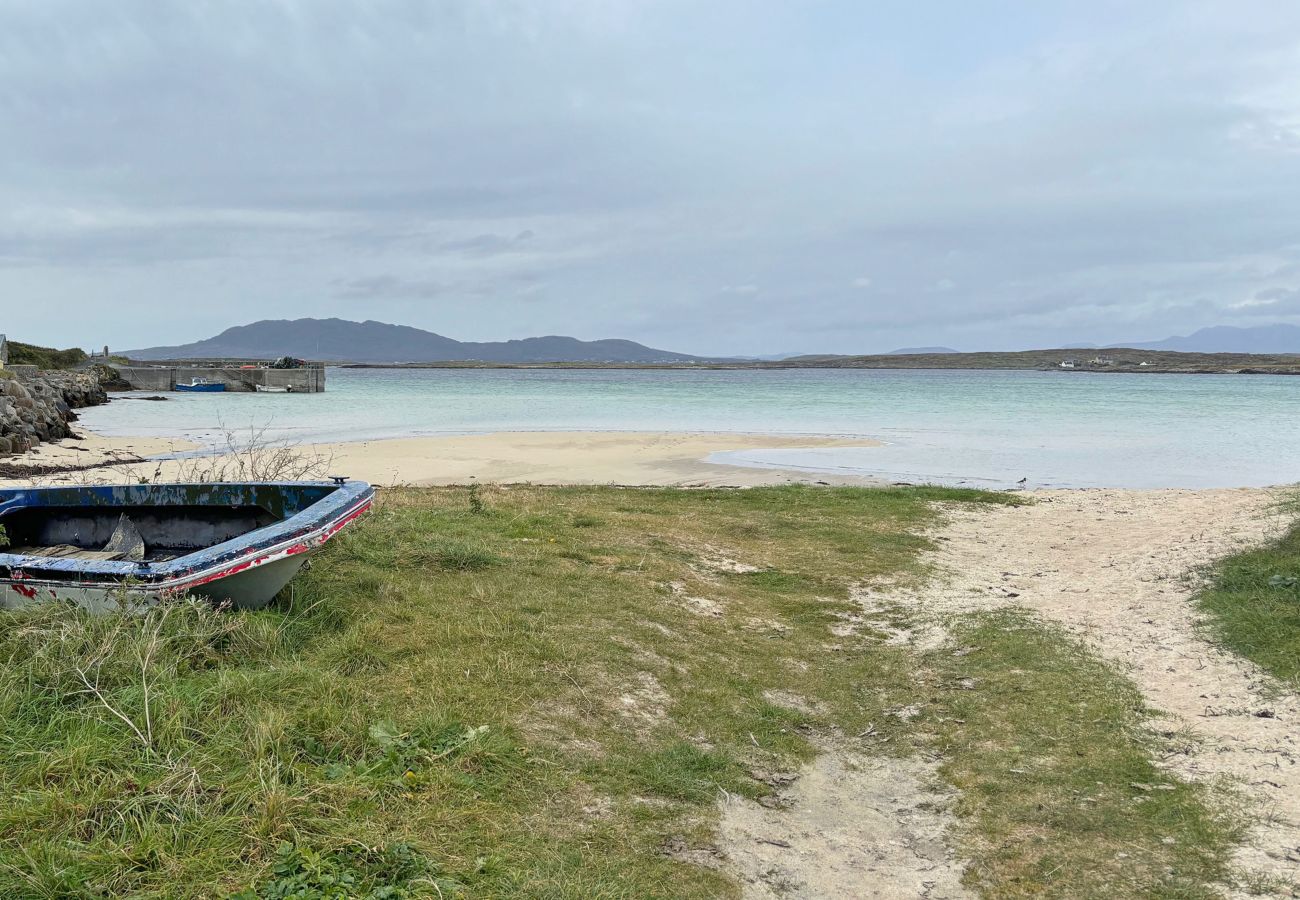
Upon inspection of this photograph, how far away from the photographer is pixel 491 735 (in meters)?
5.08

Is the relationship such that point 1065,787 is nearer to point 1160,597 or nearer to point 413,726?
point 413,726

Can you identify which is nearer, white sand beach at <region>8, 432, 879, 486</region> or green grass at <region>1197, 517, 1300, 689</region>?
green grass at <region>1197, 517, 1300, 689</region>

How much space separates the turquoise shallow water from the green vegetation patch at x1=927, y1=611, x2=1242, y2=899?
45.3 ft

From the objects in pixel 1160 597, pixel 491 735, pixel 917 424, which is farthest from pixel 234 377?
pixel 491 735

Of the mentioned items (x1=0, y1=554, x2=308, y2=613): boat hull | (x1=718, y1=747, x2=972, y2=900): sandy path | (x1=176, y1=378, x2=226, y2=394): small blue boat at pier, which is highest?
(x1=176, y1=378, x2=226, y2=394): small blue boat at pier

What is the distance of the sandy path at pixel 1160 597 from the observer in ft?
17.6

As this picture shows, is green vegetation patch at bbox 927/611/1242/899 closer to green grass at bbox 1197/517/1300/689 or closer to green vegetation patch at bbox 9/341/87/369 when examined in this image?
green grass at bbox 1197/517/1300/689

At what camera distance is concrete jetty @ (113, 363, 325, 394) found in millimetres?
67438

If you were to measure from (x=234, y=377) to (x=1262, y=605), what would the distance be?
235 ft

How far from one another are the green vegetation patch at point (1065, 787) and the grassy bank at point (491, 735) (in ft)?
0.07

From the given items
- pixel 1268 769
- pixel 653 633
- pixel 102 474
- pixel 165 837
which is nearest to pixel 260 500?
pixel 653 633

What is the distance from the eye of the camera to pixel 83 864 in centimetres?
348

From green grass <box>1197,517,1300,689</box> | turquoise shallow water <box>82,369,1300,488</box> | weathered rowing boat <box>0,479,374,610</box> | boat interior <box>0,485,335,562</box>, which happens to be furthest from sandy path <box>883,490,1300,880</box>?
boat interior <box>0,485,335,562</box>

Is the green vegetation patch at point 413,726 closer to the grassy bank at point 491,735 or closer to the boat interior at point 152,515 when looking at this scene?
the grassy bank at point 491,735
